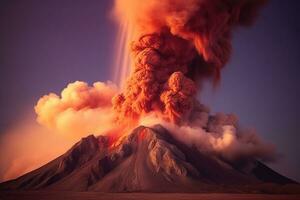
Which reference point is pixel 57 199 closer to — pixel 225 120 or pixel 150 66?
pixel 150 66

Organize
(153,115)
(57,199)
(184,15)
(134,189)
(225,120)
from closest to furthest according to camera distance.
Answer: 1. (57,199)
2. (134,189)
3. (184,15)
4. (153,115)
5. (225,120)

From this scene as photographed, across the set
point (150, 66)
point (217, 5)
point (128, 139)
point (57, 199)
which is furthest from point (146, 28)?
point (57, 199)

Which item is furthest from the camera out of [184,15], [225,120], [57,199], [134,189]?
[225,120]

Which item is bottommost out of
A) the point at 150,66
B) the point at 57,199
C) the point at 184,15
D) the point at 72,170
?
the point at 57,199

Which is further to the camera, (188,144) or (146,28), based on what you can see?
(188,144)

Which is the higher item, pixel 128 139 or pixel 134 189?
pixel 128 139

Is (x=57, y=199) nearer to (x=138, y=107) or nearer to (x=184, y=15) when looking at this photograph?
(x=138, y=107)
